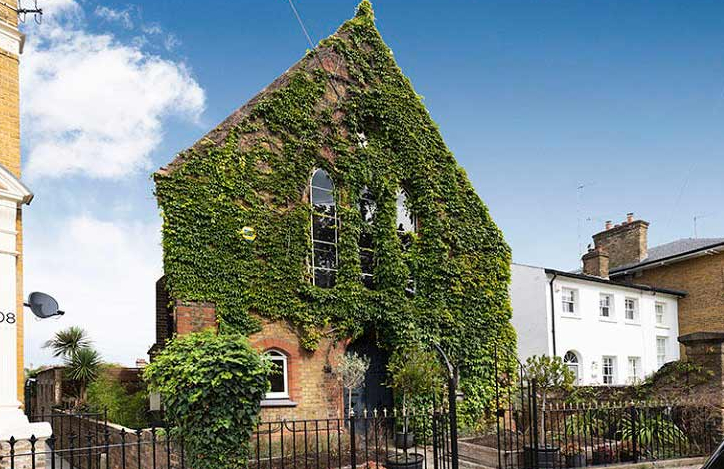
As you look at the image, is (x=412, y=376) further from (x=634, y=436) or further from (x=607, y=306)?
(x=607, y=306)

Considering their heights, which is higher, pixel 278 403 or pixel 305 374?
pixel 305 374

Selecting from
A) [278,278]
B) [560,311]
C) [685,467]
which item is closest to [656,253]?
[560,311]

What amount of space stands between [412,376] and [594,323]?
13.2 meters

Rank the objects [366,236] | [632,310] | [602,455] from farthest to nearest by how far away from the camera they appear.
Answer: [632,310]
[366,236]
[602,455]

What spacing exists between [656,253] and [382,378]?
70.3 ft

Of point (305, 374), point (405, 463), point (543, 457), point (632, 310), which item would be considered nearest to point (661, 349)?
point (632, 310)

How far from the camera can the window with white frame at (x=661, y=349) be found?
1176 inches

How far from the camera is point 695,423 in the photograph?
1525 cm

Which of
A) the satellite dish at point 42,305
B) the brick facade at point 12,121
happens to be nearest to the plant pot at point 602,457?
the satellite dish at point 42,305

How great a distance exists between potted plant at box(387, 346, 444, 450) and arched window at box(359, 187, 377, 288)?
2261 millimetres

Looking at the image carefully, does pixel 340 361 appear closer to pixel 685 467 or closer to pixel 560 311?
→ pixel 685 467

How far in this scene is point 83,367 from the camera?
64.4 feet

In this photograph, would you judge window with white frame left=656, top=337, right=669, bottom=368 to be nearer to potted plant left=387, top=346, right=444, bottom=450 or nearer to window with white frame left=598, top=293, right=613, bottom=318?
window with white frame left=598, top=293, right=613, bottom=318

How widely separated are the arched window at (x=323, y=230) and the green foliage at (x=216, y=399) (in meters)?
7.33
